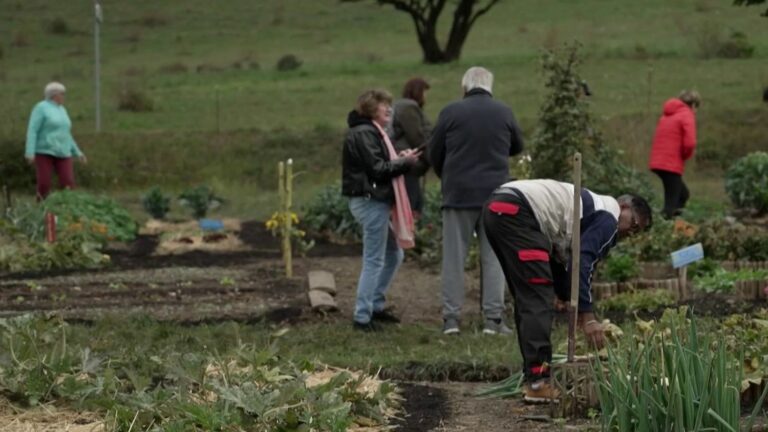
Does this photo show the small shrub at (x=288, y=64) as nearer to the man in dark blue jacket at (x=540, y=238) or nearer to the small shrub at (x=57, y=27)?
the small shrub at (x=57, y=27)

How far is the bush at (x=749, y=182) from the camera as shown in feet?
58.5

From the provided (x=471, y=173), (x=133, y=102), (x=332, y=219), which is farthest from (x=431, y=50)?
(x=471, y=173)

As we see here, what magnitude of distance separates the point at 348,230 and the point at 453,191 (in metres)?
6.38

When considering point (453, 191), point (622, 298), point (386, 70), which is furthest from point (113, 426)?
point (386, 70)

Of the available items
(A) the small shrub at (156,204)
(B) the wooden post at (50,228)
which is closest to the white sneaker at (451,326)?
(B) the wooden post at (50,228)

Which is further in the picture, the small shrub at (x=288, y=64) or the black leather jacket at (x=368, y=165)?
the small shrub at (x=288, y=64)

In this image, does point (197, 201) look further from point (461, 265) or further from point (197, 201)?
point (461, 265)

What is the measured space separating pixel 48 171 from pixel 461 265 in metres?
8.46

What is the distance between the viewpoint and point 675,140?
58.4 ft

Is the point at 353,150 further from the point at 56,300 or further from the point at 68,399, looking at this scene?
the point at 68,399

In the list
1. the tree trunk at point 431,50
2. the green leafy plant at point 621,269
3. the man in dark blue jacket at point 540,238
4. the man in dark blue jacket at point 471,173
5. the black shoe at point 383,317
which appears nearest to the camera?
the man in dark blue jacket at point 540,238

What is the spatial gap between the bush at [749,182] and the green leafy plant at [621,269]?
5.68 metres

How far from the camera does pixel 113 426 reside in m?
6.97

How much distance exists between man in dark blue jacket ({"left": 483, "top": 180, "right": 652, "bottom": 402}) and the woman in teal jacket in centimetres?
1045
